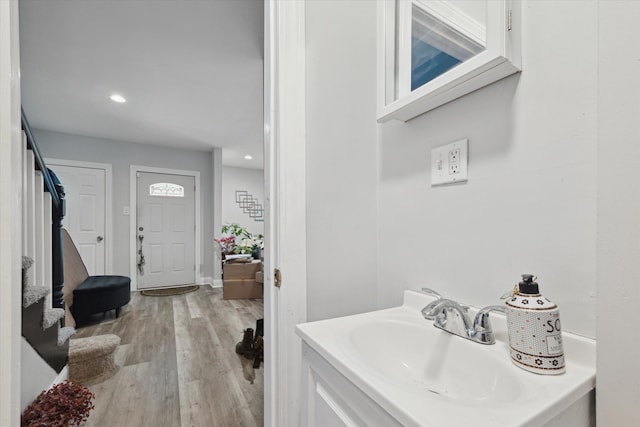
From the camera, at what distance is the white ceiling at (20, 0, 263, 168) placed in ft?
6.03

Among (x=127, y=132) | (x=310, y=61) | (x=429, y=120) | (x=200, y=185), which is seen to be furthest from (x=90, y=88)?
(x=429, y=120)

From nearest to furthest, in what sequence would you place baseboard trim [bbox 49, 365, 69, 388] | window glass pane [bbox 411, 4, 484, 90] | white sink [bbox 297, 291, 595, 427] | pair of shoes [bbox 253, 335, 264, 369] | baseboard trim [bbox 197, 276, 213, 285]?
1. white sink [bbox 297, 291, 595, 427]
2. window glass pane [bbox 411, 4, 484, 90]
3. baseboard trim [bbox 49, 365, 69, 388]
4. pair of shoes [bbox 253, 335, 264, 369]
5. baseboard trim [bbox 197, 276, 213, 285]

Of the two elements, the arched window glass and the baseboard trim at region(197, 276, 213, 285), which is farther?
the baseboard trim at region(197, 276, 213, 285)

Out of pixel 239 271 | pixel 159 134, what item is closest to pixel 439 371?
pixel 239 271

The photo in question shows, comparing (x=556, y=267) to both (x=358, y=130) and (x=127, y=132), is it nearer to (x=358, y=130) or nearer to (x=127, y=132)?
(x=358, y=130)

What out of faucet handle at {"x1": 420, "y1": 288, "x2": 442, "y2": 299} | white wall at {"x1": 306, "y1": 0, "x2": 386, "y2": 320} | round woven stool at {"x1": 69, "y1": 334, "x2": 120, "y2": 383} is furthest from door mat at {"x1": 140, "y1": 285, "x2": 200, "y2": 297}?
faucet handle at {"x1": 420, "y1": 288, "x2": 442, "y2": 299}

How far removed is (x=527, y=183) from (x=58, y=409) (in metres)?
1.95

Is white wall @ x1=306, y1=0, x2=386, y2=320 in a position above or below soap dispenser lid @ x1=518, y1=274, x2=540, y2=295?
above

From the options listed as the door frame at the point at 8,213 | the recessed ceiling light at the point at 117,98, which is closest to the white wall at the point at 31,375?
the door frame at the point at 8,213

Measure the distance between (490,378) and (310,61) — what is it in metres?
1.05

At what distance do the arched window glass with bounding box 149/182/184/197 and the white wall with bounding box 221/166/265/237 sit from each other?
1656 mm

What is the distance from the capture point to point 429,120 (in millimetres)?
929

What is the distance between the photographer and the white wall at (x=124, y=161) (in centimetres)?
402

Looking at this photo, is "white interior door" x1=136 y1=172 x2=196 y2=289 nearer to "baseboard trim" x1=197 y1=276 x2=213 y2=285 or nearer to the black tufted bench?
"baseboard trim" x1=197 y1=276 x2=213 y2=285
